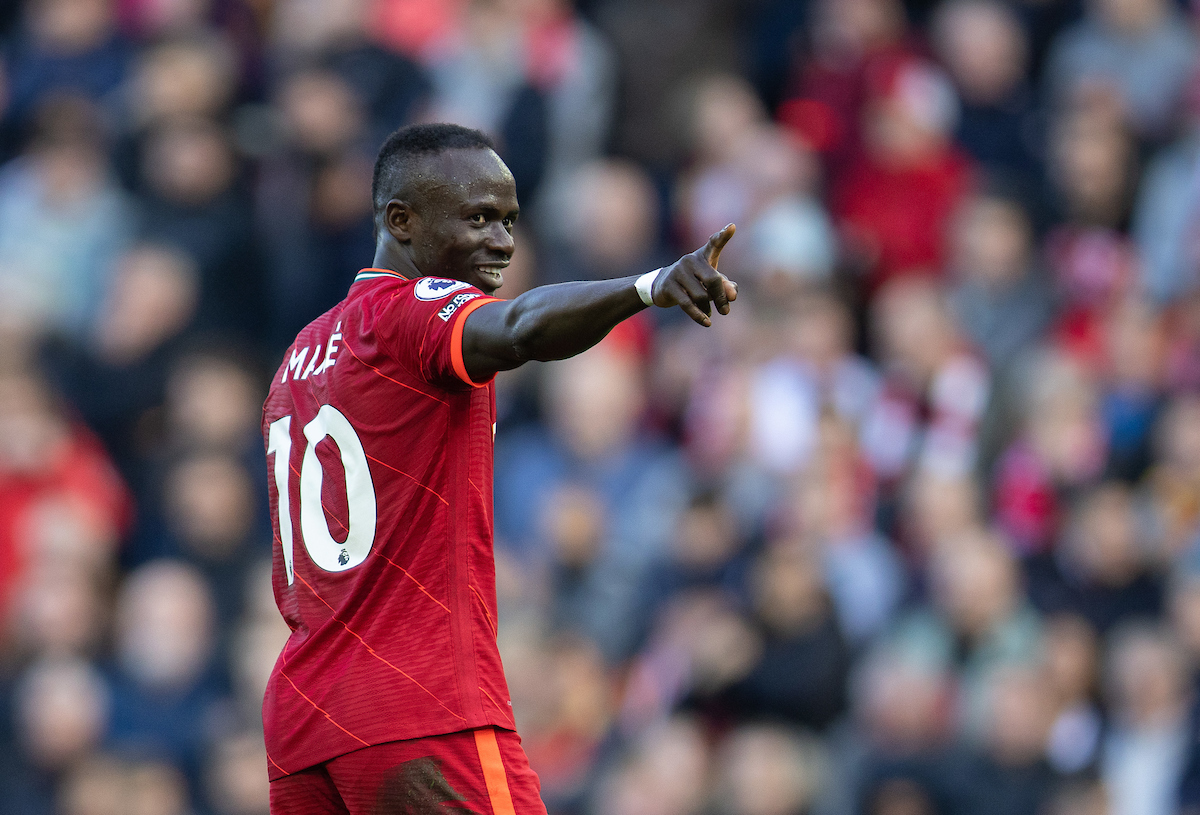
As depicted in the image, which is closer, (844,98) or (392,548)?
(392,548)

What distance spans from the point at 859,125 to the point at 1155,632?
382 centimetres

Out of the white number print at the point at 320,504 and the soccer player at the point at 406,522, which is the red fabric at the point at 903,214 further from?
the white number print at the point at 320,504

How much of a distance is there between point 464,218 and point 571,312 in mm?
624

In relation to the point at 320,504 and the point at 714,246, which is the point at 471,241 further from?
the point at 714,246

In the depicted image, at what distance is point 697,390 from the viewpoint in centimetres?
936

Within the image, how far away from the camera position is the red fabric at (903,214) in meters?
10.1

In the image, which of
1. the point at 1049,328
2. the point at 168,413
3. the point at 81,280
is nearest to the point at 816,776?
the point at 1049,328

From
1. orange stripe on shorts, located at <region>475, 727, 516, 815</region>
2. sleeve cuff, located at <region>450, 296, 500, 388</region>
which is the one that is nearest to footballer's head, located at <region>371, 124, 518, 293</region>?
sleeve cuff, located at <region>450, 296, 500, 388</region>

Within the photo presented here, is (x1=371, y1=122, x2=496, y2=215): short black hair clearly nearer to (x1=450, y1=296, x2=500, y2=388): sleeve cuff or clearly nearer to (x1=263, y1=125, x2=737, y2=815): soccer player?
(x1=263, y1=125, x2=737, y2=815): soccer player

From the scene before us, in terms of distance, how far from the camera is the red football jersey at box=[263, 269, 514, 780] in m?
3.90

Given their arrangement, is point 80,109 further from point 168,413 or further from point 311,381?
point 311,381

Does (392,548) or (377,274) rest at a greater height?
(377,274)

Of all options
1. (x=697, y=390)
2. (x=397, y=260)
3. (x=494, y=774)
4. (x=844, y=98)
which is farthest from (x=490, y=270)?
(x=844, y=98)

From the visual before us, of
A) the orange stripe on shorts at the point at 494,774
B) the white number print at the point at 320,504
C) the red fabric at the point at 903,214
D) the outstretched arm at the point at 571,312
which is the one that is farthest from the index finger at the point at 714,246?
the red fabric at the point at 903,214
